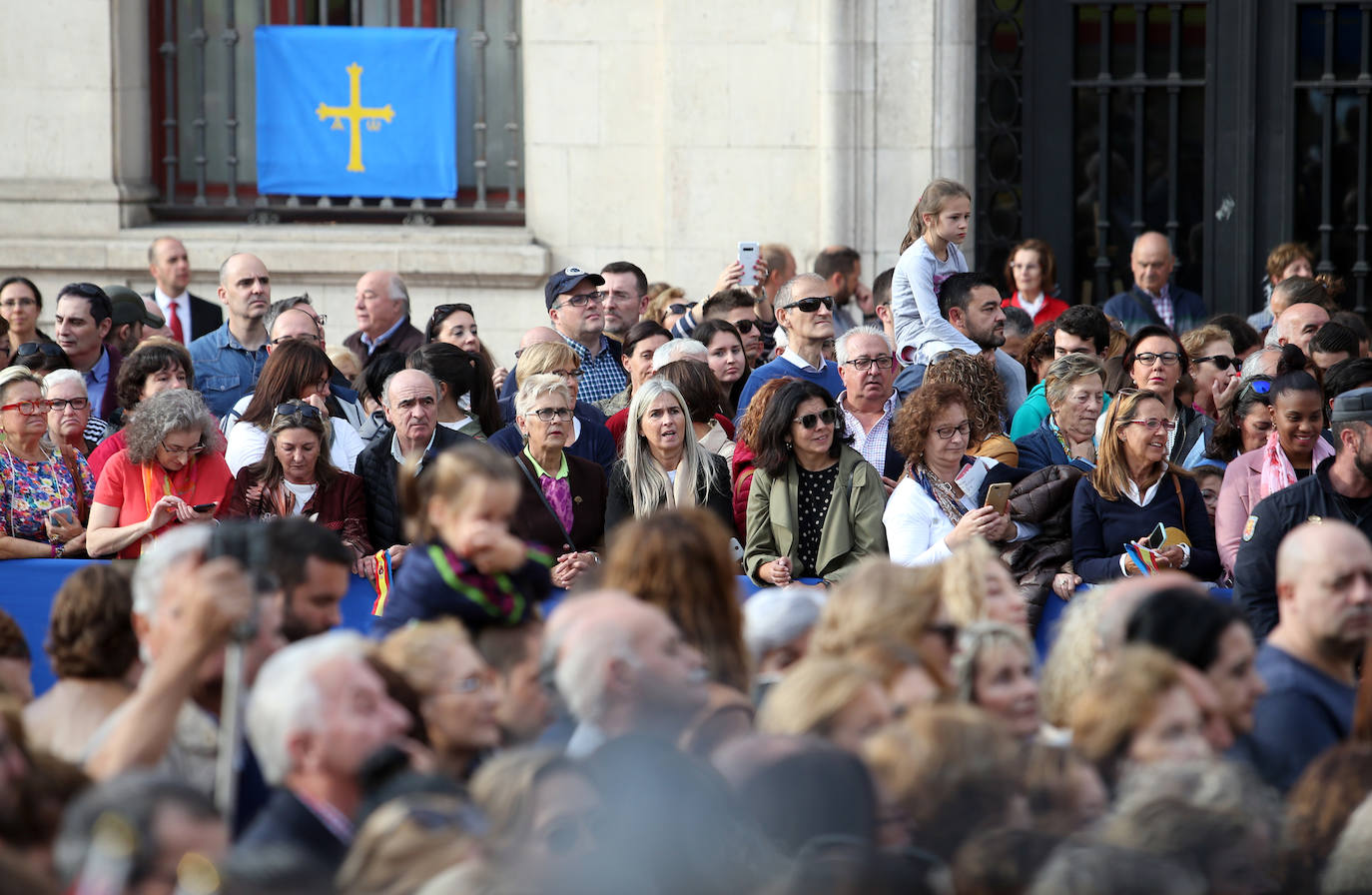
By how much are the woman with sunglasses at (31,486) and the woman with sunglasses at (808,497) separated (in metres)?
2.73

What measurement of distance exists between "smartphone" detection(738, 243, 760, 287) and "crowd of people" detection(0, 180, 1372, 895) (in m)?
1.33

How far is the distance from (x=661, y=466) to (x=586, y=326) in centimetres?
214

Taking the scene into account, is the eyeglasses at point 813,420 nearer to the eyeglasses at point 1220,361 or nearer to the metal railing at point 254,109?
the eyeglasses at point 1220,361

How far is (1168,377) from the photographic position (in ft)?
27.0

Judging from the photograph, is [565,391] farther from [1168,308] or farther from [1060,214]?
[1060,214]

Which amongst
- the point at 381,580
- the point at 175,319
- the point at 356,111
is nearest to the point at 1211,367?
the point at 381,580

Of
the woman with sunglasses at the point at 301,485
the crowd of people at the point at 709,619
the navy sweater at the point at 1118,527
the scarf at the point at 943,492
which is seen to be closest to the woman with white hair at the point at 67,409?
the crowd of people at the point at 709,619

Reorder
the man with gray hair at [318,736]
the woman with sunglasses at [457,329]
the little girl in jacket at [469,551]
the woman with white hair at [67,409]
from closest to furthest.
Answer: the man with gray hair at [318,736]
the little girl in jacket at [469,551]
the woman with white hair at [67,409]
the woman with sunglasses at [457,329]

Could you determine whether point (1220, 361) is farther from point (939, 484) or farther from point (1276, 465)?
point (939, 484)

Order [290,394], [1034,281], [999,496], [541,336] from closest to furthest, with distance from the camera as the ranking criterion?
[999,496]
[290,394]
[541,336]
[1034,281]

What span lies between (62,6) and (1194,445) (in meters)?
8.51

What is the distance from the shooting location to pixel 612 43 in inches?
492

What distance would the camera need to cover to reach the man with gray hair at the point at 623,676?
4102 mm

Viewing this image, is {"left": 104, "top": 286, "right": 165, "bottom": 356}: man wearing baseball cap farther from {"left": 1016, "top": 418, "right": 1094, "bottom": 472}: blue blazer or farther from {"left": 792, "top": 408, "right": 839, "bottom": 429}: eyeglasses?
{"left": 1016, "top": 418, "right": 1094, "bottom": 472}: blue blazer
